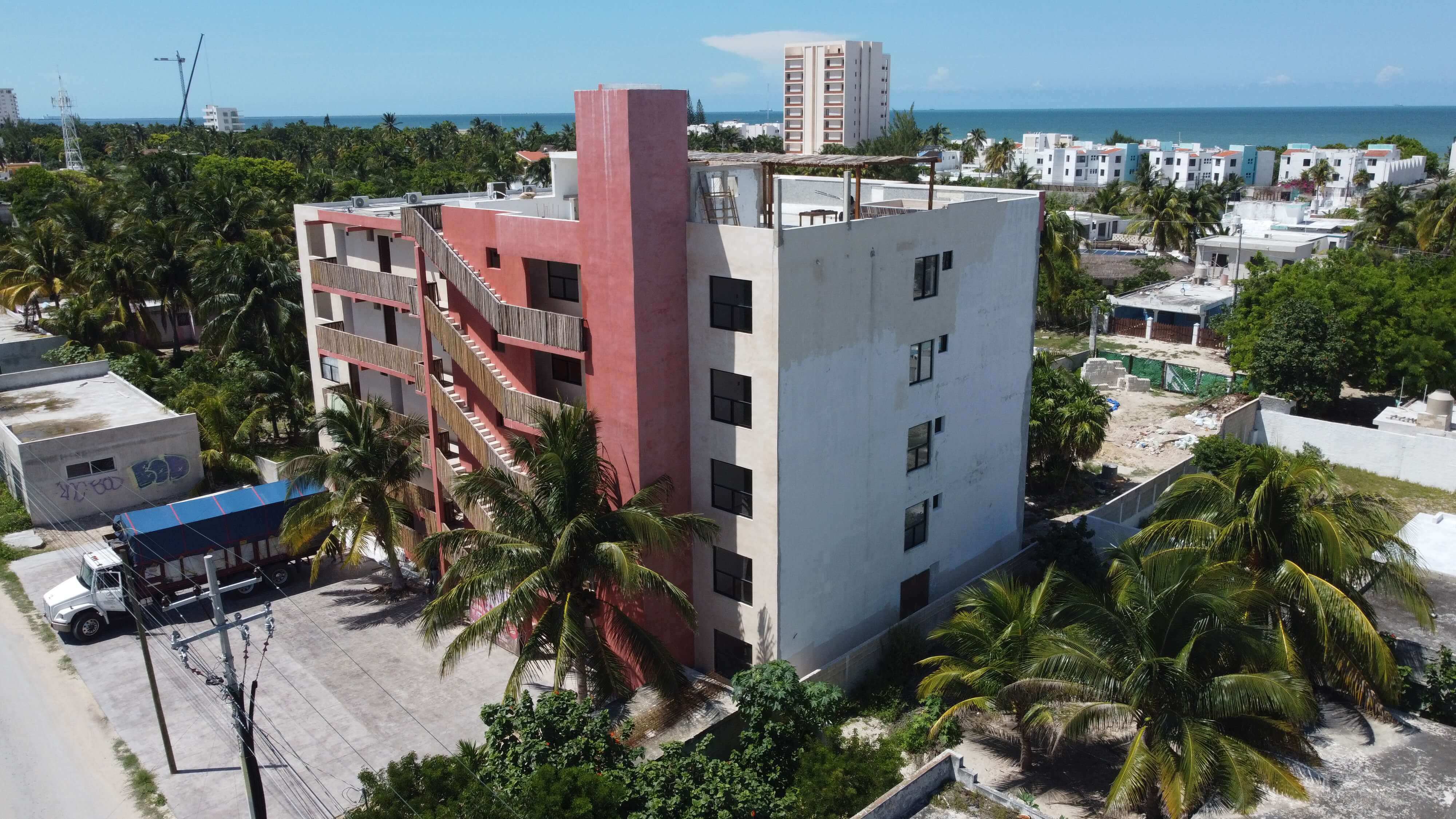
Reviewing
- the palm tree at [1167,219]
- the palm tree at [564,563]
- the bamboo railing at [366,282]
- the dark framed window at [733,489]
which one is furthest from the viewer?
the palm tree at [1167,219]

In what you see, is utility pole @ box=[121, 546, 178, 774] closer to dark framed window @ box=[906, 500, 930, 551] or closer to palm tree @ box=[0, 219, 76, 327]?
dark framed window @ box=[906, 500, 930, 551]

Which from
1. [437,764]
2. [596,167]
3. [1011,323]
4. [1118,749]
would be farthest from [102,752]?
[1011,323]

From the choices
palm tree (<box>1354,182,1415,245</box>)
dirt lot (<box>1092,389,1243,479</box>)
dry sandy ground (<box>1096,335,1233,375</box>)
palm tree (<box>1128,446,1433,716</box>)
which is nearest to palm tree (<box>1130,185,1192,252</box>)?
palm tree (<box>1354,182,1415,245</box>)

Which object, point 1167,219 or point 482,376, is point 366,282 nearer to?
point 482,376

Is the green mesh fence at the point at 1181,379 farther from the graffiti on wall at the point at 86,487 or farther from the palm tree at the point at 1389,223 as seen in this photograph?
the graffiti on wall at the point at 86,487

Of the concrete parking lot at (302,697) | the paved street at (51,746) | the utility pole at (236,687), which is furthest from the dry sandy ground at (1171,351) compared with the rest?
the paved street at (51,746)

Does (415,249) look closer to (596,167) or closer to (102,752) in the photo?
(596,167)
